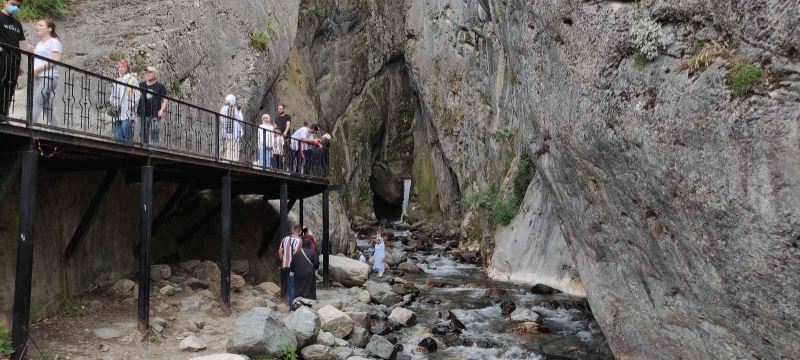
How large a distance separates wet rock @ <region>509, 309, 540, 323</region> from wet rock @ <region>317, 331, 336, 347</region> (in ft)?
18.6

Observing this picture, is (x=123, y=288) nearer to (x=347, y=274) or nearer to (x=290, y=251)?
(x=290, y=251)

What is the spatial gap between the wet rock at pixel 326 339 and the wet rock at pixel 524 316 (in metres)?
5.68

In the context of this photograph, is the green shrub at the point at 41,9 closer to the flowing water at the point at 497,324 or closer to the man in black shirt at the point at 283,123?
→ the man in black shirt at the point at 283,123

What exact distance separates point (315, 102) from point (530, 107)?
2116 cm

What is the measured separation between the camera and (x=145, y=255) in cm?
975

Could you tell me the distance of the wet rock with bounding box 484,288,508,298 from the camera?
1877 cm

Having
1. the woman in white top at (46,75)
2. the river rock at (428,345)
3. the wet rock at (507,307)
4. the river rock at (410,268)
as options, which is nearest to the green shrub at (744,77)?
the river rock at (428,345)

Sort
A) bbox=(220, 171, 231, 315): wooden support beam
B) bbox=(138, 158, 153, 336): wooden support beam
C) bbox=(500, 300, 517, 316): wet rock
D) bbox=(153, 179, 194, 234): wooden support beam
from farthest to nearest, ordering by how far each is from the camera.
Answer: bbox=(500, 300, 517, 316): wet rock → bbox=(153, 179, 194, 234): wooden support beam → bbox=(220, 171, 231, 315): wooden support beam → bbox=(138, 158, 153, 336): wooden support beam

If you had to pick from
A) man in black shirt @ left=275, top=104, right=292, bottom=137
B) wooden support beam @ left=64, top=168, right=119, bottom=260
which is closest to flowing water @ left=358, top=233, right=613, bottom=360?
man in black shirt @ left=275, top=104, right=292, bottom=137

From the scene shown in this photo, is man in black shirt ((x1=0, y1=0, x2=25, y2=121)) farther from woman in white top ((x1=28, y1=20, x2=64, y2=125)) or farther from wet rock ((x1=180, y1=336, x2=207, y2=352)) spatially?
wet rock ((x1=180, y1=336, x2=207, y2=352))

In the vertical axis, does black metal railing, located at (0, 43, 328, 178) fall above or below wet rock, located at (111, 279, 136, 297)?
above

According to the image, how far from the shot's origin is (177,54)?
16.6 m

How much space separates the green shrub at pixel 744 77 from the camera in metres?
6.09

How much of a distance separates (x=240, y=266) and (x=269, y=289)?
3.98ft
